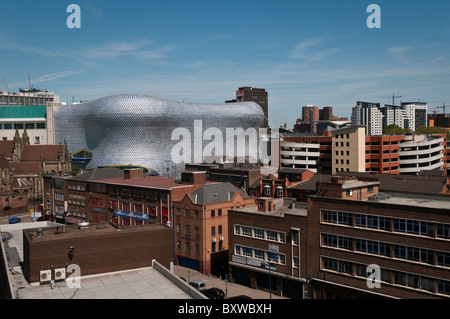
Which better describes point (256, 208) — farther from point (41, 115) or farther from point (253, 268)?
point (41, 115)

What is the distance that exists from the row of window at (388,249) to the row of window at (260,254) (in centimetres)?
665

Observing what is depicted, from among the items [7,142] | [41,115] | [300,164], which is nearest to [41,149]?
[7,142]

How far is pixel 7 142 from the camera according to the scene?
15325cm

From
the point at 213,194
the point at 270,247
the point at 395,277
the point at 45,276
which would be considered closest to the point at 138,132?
the point at 213,194

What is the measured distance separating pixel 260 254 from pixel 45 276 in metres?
28.6

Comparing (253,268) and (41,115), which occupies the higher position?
(41,115)

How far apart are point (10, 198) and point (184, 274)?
235 ft

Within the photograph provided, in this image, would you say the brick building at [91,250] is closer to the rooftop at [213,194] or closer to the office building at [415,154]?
the rooftop at [213,194]

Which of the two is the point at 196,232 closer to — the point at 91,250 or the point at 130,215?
the point at 130,215

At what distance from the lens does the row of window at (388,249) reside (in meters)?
44.8

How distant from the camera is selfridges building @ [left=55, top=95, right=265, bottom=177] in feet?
552

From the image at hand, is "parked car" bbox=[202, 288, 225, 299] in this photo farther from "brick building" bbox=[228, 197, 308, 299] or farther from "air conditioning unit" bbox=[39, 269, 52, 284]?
"air conditioning unit" bbox=[39, 269, 52, 284]

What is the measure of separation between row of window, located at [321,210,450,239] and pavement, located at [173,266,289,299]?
39.1ft
